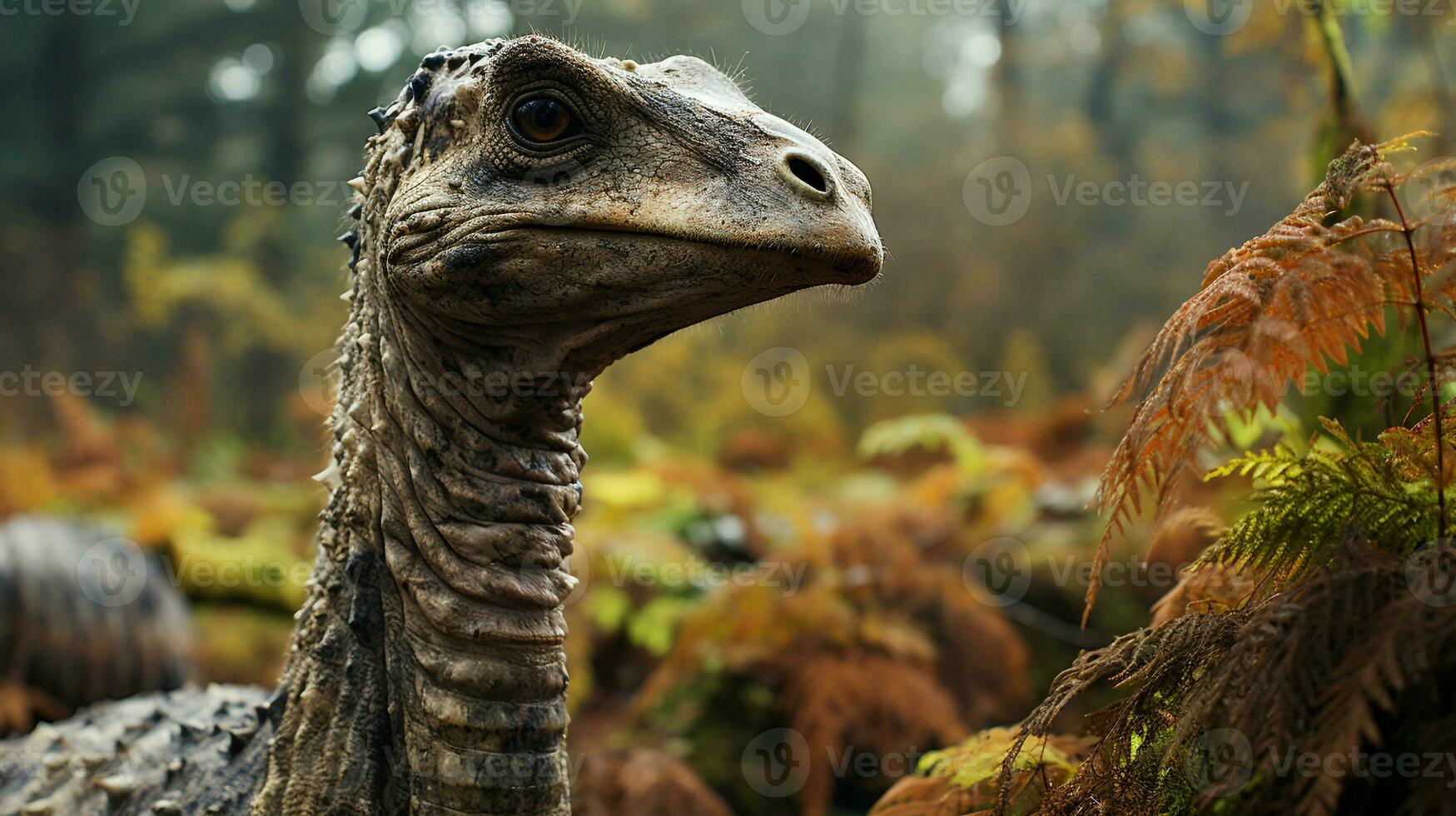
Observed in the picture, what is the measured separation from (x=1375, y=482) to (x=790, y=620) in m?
4.05

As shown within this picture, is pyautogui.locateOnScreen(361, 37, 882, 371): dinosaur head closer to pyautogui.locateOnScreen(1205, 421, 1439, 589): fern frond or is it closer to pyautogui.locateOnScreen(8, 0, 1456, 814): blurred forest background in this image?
pyautogui.locateOnScreen(1205, 421, 1439, 589): fern frond

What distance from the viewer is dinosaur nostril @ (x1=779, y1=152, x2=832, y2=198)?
6.07 ft

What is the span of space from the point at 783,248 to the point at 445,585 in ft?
3.19

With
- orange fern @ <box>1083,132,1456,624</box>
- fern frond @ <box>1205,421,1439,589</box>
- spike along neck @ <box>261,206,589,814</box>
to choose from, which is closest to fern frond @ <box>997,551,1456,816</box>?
fern frond @ <box>1205,421,1439,589</box>

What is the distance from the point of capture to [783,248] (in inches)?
72.0

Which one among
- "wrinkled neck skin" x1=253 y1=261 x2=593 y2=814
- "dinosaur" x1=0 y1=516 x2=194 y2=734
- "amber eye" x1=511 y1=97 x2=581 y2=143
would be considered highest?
"amber eye" x1=511 y1=97 x2=581 y2=143

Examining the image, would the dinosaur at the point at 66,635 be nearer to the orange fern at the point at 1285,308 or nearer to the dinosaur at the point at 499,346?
the dinosaur at the point at 499,346

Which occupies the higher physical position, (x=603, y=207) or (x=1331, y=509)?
(x=603, y=207)

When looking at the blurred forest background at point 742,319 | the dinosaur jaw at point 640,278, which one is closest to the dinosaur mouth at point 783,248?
the dinosaur jaw at point 640,278

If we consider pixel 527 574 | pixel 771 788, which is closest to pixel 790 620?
pixel 771 788

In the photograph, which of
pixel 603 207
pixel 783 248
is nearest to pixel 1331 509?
pixel 783 248

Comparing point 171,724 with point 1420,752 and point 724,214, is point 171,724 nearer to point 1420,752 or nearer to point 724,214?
point 724,214

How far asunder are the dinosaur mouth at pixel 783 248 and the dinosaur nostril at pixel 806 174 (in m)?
0.11

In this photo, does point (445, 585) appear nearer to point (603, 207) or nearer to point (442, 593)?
point (442, 593)
